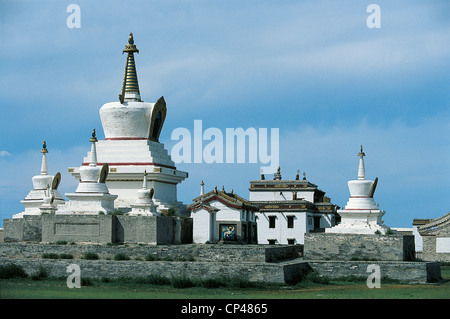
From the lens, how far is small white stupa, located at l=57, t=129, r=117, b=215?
86.9 ft

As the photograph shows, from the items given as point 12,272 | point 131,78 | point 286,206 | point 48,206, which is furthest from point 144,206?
point 286,206

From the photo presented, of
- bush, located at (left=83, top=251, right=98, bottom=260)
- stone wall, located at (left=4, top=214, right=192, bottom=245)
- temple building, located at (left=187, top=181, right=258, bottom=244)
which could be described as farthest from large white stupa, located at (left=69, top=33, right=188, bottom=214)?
bush, located at (left=83, top=251, right=98, bottom=260)

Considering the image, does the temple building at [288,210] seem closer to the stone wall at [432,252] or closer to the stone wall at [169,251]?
the stone wall at [432,252]

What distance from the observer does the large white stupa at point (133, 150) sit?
30.1m

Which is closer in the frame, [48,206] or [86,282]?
[86,282]

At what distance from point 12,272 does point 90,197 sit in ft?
13.5

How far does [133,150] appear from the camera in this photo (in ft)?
101

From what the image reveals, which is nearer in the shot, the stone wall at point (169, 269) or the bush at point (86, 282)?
the bush at point (86, 282)

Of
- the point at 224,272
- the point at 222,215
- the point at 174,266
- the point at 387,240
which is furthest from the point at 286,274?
the point at 222,215

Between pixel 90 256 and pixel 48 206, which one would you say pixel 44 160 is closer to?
pixel 48 206

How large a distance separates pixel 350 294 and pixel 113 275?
7.47 metres

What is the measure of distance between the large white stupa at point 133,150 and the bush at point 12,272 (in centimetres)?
601

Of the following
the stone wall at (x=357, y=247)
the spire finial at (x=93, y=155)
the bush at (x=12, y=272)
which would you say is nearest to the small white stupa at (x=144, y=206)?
the spire finial at (x=93, y=155)

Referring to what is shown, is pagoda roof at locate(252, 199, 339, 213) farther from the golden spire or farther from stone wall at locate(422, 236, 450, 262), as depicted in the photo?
the golden spire
